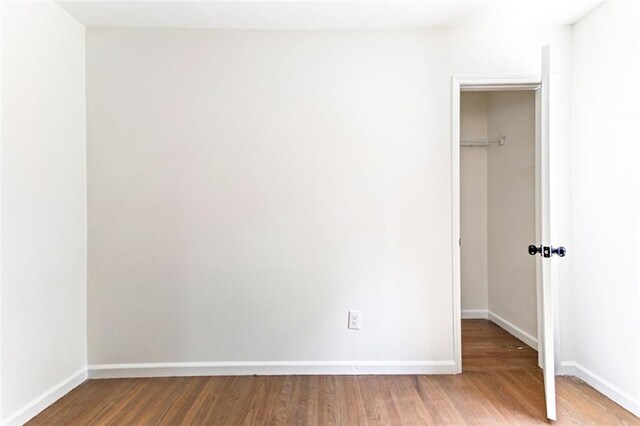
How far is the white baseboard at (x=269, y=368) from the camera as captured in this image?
2.58m

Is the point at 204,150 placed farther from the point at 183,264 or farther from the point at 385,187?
the point at 385,187

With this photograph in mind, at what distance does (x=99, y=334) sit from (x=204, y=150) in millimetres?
1459

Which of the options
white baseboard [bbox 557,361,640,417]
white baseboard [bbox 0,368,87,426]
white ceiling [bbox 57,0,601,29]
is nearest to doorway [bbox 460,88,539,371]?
white baseboard [bbox 557,361,640,417]

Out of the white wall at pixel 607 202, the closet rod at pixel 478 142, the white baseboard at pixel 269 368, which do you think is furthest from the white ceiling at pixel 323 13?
the white baseboard at pixel 269 368

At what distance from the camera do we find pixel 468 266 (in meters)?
3.86

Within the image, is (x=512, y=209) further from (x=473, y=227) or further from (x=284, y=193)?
(x=284, y=193)

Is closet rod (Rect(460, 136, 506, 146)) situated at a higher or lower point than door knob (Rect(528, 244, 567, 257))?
higher

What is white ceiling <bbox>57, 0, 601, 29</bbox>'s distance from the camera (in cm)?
228

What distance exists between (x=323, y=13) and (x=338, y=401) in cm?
239

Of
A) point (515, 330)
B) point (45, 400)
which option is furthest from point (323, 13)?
point (515, 330)

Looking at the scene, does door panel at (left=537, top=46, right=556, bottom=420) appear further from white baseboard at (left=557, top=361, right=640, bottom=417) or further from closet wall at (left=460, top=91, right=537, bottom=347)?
closet wall at (left=460, top=91, right=537, bottom=347)

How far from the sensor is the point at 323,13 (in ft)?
7.79

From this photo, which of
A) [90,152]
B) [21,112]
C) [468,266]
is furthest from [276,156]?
[468,266]

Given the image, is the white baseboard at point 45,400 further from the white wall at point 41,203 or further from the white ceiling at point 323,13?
the white ceiling at point 323,13
